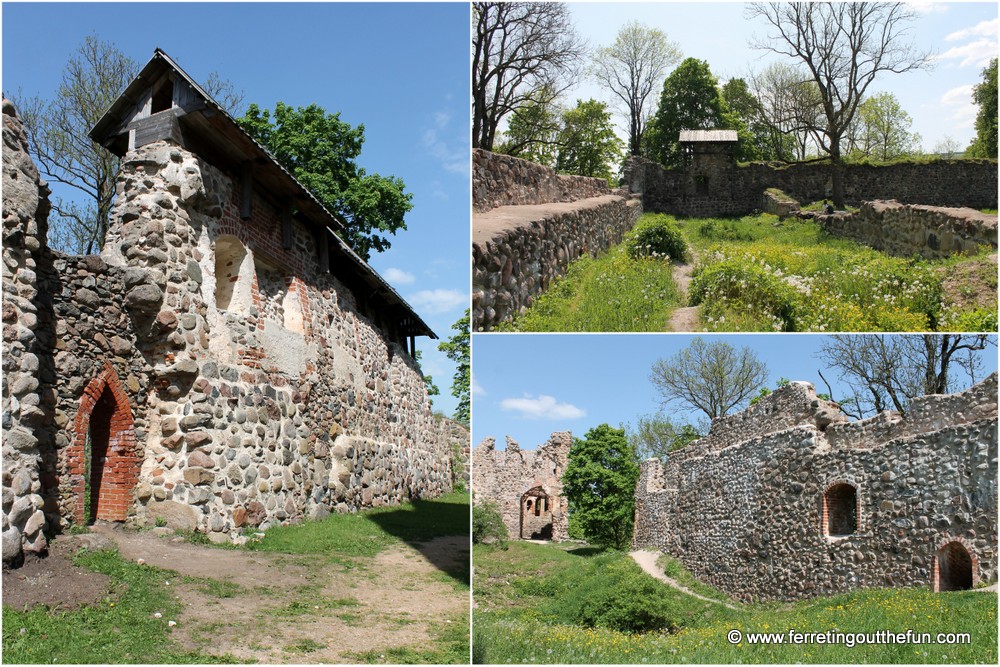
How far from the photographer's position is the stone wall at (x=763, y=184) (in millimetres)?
22906

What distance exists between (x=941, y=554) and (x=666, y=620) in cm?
306

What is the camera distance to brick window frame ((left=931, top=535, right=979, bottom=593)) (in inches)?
259

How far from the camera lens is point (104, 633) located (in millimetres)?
5699

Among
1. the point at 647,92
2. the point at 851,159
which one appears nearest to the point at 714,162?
the point at 851,159

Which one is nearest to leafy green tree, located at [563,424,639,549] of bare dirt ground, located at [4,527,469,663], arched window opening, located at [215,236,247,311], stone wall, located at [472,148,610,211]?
bare dirt ground, located at [4,527,469,663]

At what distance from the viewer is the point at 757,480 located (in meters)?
9.68

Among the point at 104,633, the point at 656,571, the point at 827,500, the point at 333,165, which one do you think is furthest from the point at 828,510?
the point at 333,165

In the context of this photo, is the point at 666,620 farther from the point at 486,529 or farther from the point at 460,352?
the point at 460,352

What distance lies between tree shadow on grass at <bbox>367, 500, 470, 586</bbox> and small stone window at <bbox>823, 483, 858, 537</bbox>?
4809mm

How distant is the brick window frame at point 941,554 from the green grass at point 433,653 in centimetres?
481

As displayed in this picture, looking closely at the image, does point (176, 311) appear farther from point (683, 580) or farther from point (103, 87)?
point (103, 87)

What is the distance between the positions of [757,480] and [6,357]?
941cm

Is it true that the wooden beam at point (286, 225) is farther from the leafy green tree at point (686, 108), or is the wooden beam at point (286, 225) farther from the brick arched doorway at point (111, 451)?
the leafy green tree at point (686, 108)

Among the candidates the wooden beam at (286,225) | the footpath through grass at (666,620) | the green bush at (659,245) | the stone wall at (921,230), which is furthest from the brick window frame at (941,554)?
the wooden beam at (286,225)
